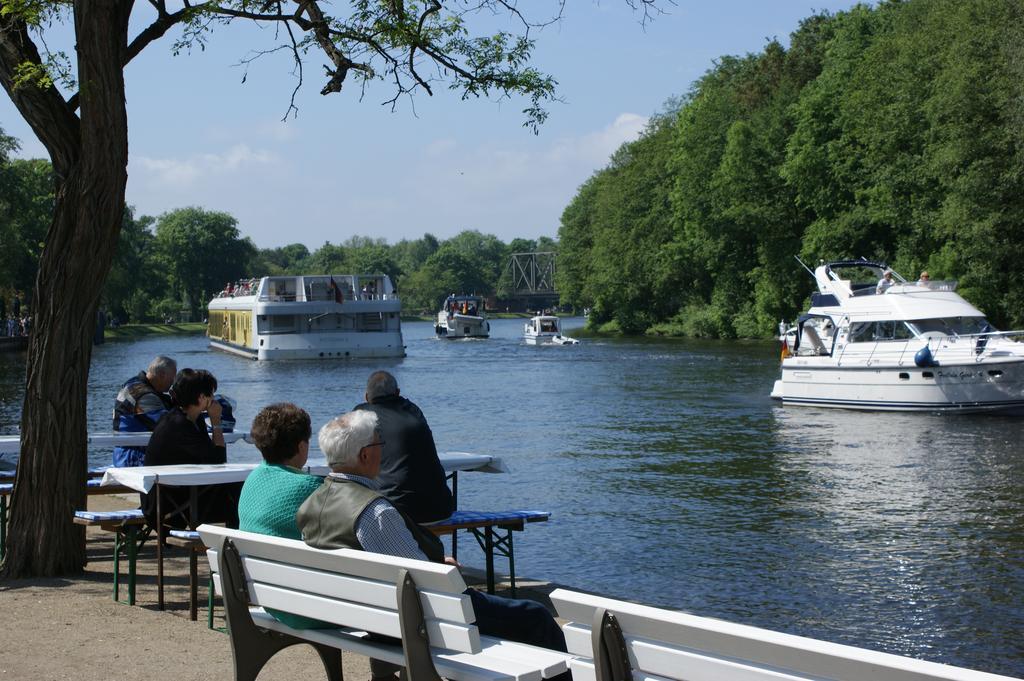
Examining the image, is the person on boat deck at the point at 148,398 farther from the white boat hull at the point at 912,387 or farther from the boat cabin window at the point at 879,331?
the boat cabin window at the point at 879,331

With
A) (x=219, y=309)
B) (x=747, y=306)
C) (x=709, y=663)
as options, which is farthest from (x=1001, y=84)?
(x=219, y=309)

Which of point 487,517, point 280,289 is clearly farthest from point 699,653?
point 280,289

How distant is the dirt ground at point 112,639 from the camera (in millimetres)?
6625

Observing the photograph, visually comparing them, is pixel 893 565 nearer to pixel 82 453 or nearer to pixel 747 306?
pixel 82 453

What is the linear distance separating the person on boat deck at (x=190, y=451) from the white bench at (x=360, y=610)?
2.92 meters

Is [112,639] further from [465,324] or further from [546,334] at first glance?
[465,324]

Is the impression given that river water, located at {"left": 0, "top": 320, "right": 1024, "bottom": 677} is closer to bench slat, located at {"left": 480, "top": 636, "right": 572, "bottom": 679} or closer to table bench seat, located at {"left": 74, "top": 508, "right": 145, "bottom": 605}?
table bench seat, located at {"left": 74, "top": 508, "right": 145, "bottom": 605}

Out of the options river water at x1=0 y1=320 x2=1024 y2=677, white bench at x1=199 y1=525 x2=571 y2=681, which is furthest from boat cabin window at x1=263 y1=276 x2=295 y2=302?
white bench at x1=199 y1=525 x2=571 y2=681

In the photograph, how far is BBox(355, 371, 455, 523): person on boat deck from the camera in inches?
305

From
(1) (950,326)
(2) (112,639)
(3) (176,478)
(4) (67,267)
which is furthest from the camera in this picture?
(1) (950,326)

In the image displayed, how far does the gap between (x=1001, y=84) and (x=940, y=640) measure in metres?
37.9

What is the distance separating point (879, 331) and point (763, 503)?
16.5m

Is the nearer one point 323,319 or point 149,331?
point 323,319

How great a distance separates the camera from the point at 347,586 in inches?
194
